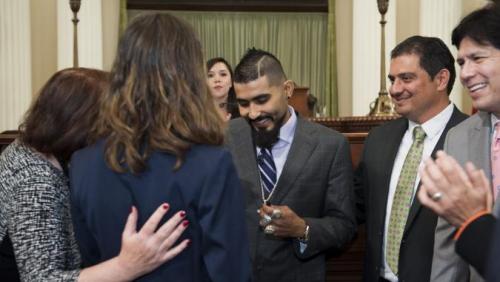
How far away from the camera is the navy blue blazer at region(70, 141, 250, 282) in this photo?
1698 mm

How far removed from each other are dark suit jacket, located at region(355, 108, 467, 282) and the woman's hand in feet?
3.95

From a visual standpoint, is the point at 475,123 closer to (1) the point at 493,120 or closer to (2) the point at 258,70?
(1) the point at 493,120

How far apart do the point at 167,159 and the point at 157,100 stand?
15 centimetres

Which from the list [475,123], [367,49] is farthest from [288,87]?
[367,49]

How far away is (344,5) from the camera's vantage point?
36.4ft

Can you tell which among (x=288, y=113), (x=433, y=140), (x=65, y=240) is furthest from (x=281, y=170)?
(x=65, y=240)

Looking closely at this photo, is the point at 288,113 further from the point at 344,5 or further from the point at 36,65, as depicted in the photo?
the point at 344,5

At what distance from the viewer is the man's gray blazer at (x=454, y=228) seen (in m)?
2.31

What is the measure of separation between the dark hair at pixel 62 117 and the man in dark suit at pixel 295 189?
0.90 meters

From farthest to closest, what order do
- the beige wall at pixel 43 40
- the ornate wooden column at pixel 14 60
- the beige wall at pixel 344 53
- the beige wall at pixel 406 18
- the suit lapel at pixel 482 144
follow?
the beige wall at pixel 344 53 < the beige wall at pixel 406 18 < the beige wall at pixel 43 40 < the ornate wooden column at pixel 14 60 < the suit lapel at pixel 482 144

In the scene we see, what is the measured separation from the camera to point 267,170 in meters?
2.87

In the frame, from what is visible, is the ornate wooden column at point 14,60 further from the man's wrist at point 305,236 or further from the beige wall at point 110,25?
the man's wrist at point 305,236

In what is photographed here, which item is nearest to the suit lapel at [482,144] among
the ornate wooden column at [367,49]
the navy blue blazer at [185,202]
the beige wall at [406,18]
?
the navy blue blazer at [185,202]

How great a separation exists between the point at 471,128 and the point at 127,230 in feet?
4.16
